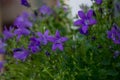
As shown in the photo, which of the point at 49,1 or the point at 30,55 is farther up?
the point at 49,1

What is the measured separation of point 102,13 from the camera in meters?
1.92

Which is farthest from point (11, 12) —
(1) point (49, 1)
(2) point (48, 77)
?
(2) point (48, 77)

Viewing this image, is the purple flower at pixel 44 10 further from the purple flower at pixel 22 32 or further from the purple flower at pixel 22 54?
the purple flower at pixel 22 54

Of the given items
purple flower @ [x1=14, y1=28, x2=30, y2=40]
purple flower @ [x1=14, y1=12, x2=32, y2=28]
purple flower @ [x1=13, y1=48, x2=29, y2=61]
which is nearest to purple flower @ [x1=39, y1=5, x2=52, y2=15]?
purple flower @ [x1=14, y1=12, x2=32, y2=28]

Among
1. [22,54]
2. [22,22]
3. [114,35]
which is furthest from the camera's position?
[22,22]

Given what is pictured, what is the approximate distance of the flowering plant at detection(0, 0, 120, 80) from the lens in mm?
1686

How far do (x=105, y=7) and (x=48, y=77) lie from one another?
48 cm

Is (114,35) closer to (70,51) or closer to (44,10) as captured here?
(70,51)

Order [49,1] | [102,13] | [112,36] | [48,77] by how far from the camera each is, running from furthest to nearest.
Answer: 1. [49,1]
2. [102,13]
3. [48,77]
4. [112,36]

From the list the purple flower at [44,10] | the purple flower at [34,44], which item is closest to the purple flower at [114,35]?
the purple flower at [34,44]

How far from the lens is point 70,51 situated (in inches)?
69.3

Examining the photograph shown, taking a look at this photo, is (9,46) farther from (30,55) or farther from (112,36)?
(112,36)

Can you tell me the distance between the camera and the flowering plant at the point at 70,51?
1.69 meters

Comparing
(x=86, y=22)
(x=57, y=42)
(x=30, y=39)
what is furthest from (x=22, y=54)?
(x=86, y=22)
